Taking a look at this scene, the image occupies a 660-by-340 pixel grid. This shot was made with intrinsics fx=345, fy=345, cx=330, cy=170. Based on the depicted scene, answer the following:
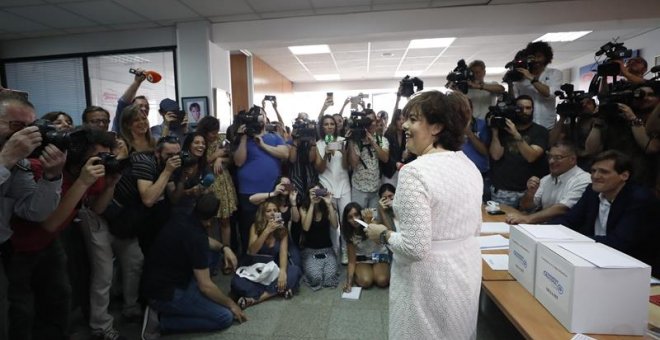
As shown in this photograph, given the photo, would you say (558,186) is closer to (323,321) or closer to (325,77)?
(323,321)

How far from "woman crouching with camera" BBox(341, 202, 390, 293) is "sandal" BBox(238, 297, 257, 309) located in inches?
27.9

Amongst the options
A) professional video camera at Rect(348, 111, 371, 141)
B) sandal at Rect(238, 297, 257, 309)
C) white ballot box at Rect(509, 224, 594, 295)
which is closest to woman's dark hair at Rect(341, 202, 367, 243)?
professional video camera at Rect(348, 111, 371, 141)

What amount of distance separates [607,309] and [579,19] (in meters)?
4.18

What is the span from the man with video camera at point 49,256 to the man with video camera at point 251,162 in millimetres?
1143

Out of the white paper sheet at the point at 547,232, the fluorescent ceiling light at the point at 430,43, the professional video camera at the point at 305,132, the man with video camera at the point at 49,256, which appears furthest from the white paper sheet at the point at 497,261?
the fluorescent ceiling light at the point at 430,43

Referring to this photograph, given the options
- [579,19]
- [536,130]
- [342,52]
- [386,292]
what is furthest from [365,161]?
[342,52]

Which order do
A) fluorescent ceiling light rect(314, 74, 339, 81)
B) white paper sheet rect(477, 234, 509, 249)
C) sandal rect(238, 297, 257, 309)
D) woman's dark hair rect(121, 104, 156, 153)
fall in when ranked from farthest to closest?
fluorescent ceiling light rect(314, 74, 339, 81) → sandal rect(238, 297, 257, 309) → woman's dark hair rect(121, 104, 156, 153) → white paper sheet rect(477, 234, 509, 249)

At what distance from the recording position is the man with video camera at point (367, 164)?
300 centimetres

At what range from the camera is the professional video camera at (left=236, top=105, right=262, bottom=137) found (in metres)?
2.92

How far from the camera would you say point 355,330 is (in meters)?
2.17

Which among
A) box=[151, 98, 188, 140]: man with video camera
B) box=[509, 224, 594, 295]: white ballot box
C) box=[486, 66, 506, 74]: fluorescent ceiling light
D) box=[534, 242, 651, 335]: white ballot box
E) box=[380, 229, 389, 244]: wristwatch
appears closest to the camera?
box=[534, 242, 651, 335]: white ballot box

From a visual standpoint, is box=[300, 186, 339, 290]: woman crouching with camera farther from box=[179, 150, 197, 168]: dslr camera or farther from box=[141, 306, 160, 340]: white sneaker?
box=[141, 306, 160, 340]: white sneaker

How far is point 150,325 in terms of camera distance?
2.11 m

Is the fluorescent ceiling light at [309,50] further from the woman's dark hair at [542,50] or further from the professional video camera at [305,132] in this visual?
→ the woman's dark hair at [542,50]
